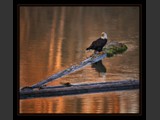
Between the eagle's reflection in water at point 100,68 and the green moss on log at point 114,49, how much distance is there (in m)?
0.10

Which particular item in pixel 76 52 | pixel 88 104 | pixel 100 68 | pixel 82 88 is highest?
pixel 76 52

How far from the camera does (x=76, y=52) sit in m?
3.26

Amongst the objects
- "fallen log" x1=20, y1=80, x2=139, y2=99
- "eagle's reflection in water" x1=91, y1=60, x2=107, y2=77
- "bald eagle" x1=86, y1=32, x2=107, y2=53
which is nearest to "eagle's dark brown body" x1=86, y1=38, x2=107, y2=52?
"bald eagle" x1=86, y1=32, x2=107, y2=53

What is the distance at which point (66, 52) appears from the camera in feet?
10.7

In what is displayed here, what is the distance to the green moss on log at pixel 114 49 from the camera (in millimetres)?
3266

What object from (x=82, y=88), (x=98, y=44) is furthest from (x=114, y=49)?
(x=82, y=88)

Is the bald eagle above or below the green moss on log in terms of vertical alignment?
above

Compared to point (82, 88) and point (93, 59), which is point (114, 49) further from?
point (82, 88)

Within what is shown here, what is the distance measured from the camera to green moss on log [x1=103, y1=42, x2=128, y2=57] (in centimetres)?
327

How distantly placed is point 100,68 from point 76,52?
0.75ft

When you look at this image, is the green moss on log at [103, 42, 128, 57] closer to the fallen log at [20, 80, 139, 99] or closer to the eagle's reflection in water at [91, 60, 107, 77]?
the eagle's reflection in water at [91, 60, 107, 77]

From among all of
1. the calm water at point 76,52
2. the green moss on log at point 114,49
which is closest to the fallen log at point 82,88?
the calm water at point 76,52
